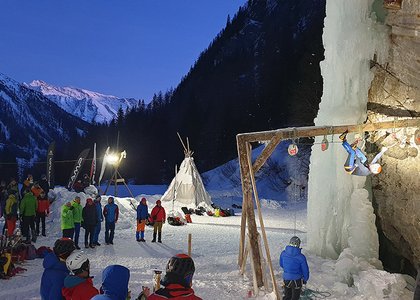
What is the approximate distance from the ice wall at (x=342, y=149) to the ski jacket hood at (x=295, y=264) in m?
3.21

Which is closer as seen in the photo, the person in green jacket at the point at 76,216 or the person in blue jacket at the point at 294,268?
the person in blue jacket at the point at 294,268

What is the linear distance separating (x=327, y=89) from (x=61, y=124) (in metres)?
173

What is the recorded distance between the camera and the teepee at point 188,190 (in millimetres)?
24938

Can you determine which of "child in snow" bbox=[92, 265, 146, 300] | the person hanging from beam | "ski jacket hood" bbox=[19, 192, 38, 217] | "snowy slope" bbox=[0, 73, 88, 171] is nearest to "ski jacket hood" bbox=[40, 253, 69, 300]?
"child in snow" bbox=[92, 265, 146, 300]

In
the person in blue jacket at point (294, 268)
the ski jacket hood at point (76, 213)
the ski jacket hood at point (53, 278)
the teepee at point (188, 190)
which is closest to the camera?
the ski jacket hood at point (53, 278)

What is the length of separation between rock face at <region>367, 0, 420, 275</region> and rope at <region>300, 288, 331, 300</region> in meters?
2.51

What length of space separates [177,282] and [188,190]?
22.1m

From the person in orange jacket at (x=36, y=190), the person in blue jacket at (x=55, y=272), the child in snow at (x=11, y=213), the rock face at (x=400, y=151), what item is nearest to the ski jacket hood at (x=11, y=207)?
the child in snow at (x=11, y=213)

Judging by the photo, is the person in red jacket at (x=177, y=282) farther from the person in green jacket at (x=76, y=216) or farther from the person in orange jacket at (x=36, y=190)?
the person in orange jacket at (x=36, y=190)

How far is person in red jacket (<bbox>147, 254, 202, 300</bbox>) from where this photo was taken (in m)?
3.02

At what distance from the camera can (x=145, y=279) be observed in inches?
355

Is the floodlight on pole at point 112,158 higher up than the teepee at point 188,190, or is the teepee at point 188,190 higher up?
the floodlight on pole at point 112,158

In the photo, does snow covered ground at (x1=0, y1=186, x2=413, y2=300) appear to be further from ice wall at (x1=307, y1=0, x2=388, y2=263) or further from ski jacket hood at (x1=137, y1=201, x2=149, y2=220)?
ski jacket hood at (x1=137, y1=201, x2=149, y2=220)

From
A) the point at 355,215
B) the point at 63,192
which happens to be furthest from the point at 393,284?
the point at 63,192
